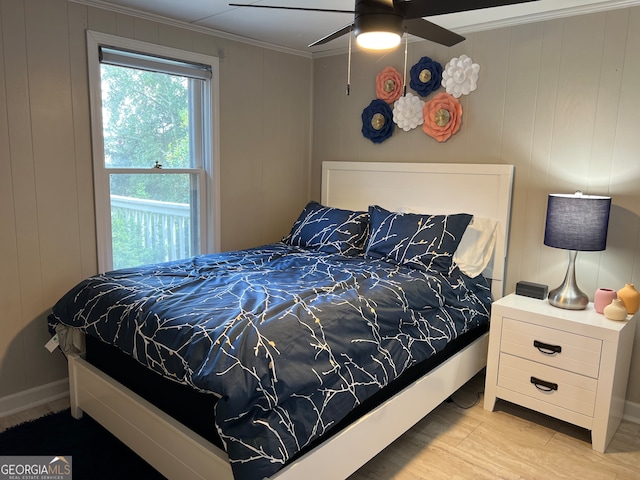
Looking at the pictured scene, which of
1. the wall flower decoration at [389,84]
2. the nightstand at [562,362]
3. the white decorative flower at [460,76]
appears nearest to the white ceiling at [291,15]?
the white decorative flower at [460,76]

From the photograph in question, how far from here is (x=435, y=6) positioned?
5.43ft

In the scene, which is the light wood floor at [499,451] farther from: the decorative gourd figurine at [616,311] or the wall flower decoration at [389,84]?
the wall flower decoration at [389,84]

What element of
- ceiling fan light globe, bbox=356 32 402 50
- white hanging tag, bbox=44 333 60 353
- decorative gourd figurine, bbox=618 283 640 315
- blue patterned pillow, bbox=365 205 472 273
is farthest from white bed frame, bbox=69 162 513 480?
ceiling fan light globe, bbox=356 32 402 50

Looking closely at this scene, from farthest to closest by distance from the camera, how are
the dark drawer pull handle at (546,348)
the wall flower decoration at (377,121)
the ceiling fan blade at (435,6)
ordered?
the wall flower decoration at (377,121), the dark drawer pull handle at (546,348), the ceiling fan blade at (435,6)

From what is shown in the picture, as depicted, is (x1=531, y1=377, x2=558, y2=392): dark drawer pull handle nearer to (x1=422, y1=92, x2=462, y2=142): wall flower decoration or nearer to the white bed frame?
the white bed frame

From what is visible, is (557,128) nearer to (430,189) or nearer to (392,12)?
(430,189)

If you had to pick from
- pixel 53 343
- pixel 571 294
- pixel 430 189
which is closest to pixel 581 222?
pixel 571 294

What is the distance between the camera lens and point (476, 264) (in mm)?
2936

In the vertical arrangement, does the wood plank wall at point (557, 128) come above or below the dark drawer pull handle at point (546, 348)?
above

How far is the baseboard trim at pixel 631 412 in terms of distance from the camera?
2656mm

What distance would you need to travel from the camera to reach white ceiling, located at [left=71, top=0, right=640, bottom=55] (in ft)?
8.66

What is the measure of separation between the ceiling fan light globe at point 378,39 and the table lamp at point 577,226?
4.36 feet

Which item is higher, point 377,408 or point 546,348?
point 546,348

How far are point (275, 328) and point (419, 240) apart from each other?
52.5 inches
